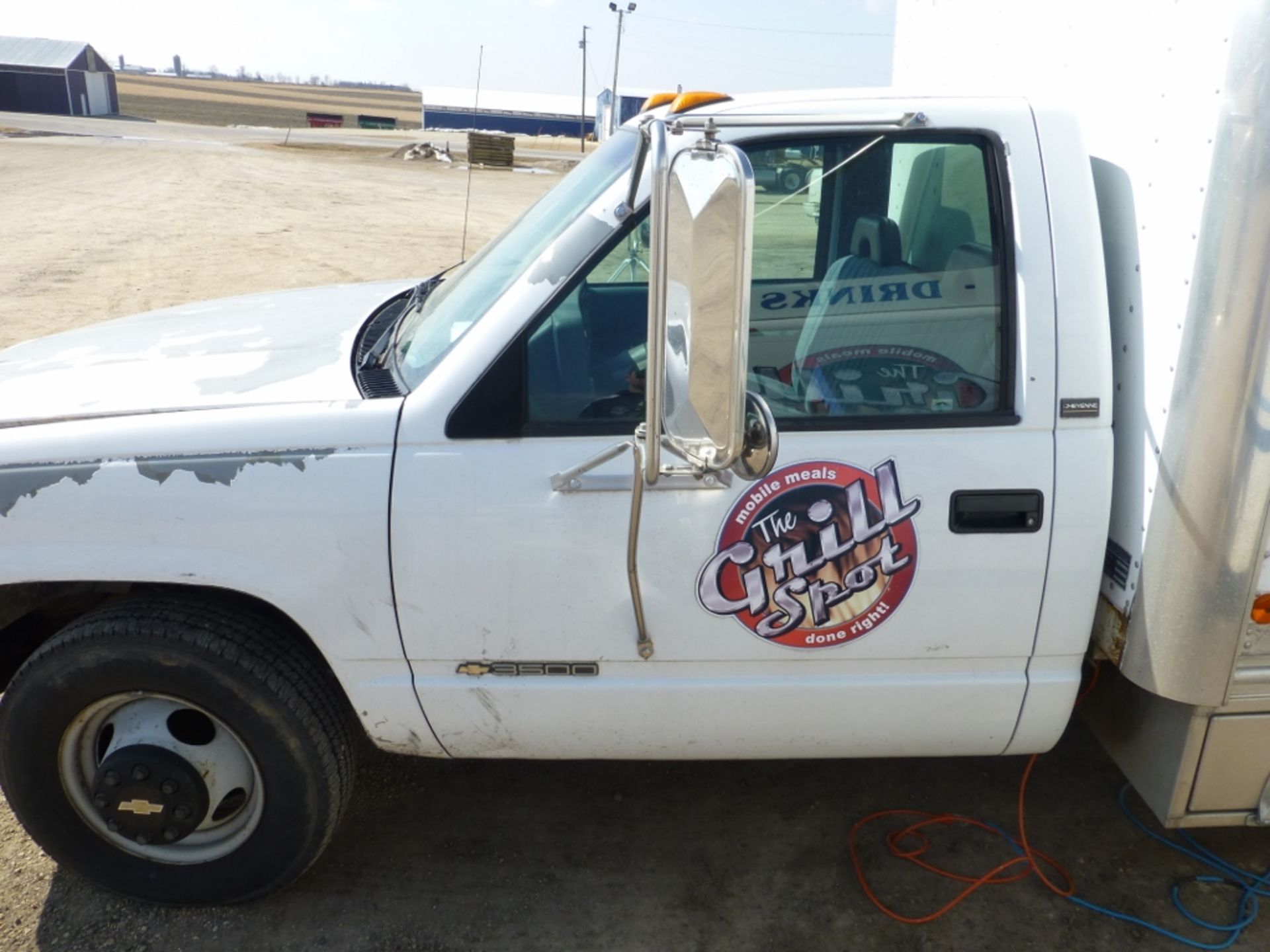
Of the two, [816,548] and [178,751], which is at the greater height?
[816,548]

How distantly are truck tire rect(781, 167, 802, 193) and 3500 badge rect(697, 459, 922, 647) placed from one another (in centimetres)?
65

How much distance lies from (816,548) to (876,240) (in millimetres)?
784

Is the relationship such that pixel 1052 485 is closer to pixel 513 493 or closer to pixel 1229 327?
pixel 1229 327

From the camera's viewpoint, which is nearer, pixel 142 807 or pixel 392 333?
pixel 142 807

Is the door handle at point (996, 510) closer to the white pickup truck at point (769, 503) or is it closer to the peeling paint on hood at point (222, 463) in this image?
the white pickup truck at point (769, 503)

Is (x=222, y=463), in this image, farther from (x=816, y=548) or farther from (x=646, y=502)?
(x=816, y=548)

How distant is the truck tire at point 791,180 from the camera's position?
2.42m

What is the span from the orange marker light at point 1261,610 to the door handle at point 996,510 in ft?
1.61

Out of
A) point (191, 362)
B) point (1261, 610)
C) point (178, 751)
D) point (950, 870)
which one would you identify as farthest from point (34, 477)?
point (1261, 610)

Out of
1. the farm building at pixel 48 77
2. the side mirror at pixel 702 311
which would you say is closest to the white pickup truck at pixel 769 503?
Result: the side mirror at pixel 702 311

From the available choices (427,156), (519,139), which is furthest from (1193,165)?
(519,139)

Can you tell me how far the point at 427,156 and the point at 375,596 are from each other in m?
34.4

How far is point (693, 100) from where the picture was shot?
7.87ft

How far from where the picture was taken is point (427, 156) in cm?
3447
